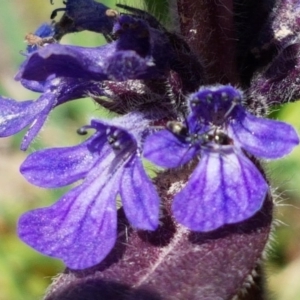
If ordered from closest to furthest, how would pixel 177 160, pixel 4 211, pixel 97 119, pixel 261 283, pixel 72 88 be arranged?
pixel 177 160 → pixel 97 119 → pixel 72 88 → pixel 261 283 → pixel 4 211

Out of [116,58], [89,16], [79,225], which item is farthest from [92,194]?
[89,16]

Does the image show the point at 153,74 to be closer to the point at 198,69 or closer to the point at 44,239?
the point at 198,69

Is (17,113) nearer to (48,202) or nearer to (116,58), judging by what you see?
(116,58)

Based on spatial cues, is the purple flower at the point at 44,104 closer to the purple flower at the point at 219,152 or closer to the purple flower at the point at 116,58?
the purple flower at the point at 116,58

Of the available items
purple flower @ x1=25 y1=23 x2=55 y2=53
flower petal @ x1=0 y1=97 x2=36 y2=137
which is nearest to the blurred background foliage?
purple flower @ x1=25 y1=23 x2=55 y2=53

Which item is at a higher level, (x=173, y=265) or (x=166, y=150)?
(x=166, y=150)

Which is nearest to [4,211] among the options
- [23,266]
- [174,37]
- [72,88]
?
[23,266]
